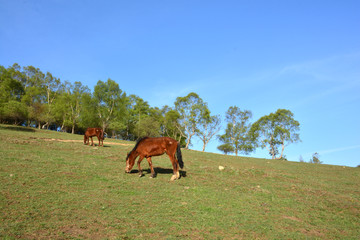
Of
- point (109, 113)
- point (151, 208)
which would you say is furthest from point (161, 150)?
point (109, 113)

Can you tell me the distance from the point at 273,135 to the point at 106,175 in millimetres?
45566

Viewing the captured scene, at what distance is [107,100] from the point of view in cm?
5597

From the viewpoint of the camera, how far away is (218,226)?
25.0 ft

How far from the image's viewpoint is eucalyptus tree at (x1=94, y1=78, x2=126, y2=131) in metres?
54.8

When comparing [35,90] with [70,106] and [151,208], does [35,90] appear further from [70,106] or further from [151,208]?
[151,208]

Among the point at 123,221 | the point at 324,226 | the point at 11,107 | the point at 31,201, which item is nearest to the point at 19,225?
the point at 31,201

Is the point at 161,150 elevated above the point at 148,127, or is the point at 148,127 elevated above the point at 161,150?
the point at 148,127

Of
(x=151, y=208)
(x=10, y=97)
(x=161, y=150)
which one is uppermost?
(x=10, y=97)

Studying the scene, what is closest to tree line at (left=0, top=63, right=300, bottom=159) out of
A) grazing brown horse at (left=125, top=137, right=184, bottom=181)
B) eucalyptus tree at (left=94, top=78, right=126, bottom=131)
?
eucalyptus tree at (left=94, top=78, right=126, bottom=131)

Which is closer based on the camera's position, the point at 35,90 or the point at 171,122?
the point at 35,90

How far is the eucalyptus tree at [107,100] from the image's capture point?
5481 cm

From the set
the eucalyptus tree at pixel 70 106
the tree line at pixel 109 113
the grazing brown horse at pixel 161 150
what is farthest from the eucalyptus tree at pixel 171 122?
the grazing brown horse at pixel 161 150

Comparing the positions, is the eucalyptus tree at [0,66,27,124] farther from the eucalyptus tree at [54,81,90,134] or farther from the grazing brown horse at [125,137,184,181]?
the grazing brown horse at [125,137,184,181]

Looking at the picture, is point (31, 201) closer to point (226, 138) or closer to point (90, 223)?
point (90, 223)
